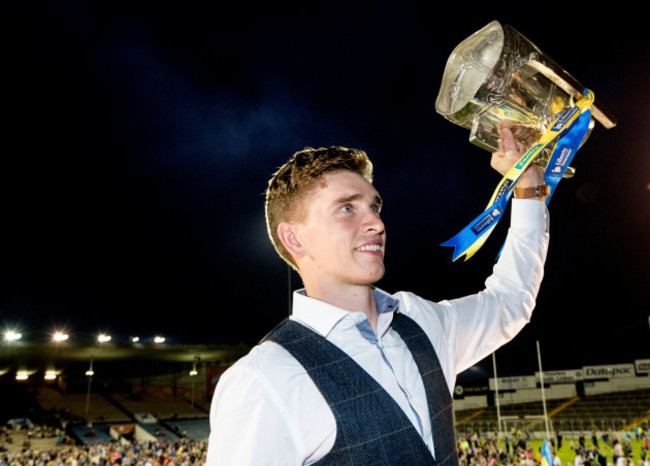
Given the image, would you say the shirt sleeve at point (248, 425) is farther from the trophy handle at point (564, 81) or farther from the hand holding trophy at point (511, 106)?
the trophy handle at point (564, 81)

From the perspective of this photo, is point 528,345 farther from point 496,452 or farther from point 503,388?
point 496,452

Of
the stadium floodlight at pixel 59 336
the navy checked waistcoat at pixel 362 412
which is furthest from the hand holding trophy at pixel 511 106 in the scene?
the stadium floodlight at pixel 59 336

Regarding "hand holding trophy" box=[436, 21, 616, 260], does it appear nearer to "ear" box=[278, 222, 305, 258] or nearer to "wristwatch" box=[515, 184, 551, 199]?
"wristwatch" box=[515, 184, 551, 199]

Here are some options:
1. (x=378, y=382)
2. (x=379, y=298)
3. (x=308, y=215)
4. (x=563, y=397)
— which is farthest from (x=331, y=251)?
(x=563, y=397)

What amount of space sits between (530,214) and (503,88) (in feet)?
1.89

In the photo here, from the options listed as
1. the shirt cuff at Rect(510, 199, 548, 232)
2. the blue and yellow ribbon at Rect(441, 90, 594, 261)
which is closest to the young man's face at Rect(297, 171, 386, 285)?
the blue and yellow ribbon at Rect(441, 90, 594, 261)

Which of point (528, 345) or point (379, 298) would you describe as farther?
point (528, 345)

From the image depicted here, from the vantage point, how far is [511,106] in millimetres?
1971

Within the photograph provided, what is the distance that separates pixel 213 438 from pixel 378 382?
0.56 metres

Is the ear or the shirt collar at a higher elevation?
the ear

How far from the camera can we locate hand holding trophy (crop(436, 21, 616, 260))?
187 centimetres

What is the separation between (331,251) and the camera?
1.72m

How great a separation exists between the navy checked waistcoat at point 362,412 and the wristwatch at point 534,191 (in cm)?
97

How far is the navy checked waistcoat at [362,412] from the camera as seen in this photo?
1.37m
